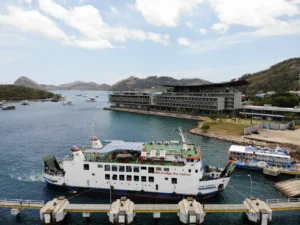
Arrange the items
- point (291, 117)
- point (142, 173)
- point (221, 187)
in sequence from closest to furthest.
Answer: point (142, 173), point (221, 187), point (291, 117)

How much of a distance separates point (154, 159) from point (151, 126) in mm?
63668

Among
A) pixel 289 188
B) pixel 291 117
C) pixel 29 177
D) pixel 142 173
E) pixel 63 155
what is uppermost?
pixel 291 117

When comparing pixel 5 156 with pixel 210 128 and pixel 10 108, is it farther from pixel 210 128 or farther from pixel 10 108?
pixel 10 108

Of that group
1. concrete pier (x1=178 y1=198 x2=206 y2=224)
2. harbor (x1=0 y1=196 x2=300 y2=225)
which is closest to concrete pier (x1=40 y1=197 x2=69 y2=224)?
harbor (x1=0 y1=196 x2=300 y2=225)

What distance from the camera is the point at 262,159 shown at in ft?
167

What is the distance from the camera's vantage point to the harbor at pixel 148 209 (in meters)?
28.6

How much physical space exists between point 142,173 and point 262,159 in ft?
96.4

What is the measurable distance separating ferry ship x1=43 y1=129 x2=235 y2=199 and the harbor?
13.1ft

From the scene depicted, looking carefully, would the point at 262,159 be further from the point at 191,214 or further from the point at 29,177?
the point at 29,177

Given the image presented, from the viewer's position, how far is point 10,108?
174625mm

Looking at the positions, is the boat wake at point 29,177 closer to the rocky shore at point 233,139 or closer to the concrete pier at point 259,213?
the concrete pier at point 259,213

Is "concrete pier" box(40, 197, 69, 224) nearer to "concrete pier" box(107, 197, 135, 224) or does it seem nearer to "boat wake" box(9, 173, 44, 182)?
"concrete pier" box(107, 197, 135, 224)

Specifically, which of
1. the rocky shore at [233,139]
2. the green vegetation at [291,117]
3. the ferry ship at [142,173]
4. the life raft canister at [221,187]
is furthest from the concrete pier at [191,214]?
the green vegetation at [291,117]

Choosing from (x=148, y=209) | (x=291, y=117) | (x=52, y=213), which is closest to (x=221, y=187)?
(x=148, y=209)
